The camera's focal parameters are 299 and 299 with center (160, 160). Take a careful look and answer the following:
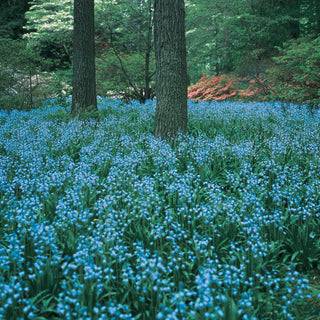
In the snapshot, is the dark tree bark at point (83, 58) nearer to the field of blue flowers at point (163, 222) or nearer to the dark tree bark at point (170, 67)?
the field of blue flowers at point (163, 222)

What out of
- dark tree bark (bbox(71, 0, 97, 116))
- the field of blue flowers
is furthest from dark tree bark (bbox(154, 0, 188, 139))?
dark tree bark (bbox(71, 0, 97, 116))

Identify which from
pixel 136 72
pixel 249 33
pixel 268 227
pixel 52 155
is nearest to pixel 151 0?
pixel 136 72

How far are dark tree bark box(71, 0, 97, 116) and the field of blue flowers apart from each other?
83cm

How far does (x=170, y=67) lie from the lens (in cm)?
608

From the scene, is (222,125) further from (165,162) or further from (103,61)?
(103,61)

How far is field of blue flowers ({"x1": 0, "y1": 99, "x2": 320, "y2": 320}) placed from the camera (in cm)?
217

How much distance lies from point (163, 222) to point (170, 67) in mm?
3987

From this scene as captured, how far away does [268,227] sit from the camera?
3.26 metres

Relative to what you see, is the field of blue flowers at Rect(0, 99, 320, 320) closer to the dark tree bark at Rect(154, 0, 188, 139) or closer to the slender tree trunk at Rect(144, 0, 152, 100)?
the dark tree bark at Rect(154, 0, 188, 139)

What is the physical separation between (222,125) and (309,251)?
16.7ft

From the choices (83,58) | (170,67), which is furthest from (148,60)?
(170,67)

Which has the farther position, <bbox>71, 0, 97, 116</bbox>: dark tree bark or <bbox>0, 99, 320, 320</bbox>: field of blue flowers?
<bbox>71, 0, 97, 116</bbox>: dark tree bark

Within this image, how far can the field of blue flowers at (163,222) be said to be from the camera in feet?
7.13

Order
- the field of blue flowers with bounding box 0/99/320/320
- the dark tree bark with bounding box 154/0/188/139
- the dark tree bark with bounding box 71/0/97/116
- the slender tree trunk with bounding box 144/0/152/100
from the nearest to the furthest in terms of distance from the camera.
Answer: the field of blue flowers with bounding box 0/99/320/320, the dark tree bark with bounding box 154/0/188/139, the dark tree bark with bounding box 71/0/97/116, the slender tree trunk with bounding box 144/0/152/100
